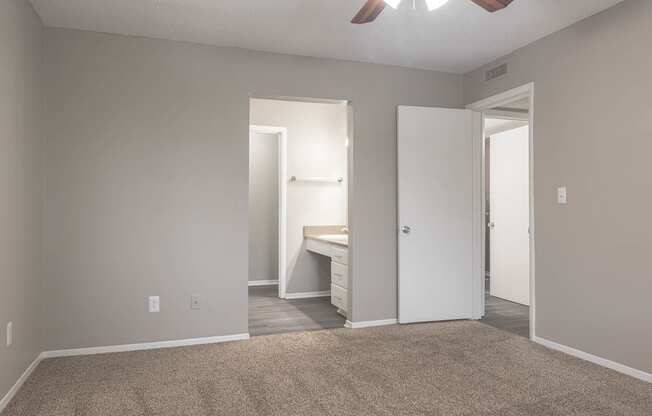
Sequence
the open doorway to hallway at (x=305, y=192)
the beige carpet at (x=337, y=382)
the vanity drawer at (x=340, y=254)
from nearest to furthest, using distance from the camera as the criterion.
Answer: the beige carpet at (x=337, y=382)
the vanity drawer at (x=340, y=254)
the open doorway to hallway at (x=305, y=192)

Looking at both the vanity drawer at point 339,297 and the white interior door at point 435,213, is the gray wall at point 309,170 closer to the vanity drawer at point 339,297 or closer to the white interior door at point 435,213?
the vanity drawer at point 339,297

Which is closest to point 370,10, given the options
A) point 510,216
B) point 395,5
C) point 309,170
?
point 395,5

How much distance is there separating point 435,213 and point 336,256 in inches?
42.4

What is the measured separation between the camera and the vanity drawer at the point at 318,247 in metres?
4.89

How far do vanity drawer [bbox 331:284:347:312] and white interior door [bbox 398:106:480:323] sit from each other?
567 millimetres

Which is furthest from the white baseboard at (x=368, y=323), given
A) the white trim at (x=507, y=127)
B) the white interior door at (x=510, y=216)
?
the white trim at (x=507, y=127)

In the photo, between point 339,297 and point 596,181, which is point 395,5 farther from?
point 339,297

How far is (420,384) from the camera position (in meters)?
2.69

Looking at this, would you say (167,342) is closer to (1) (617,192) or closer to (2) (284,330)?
(2) (284,330)

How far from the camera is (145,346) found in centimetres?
343

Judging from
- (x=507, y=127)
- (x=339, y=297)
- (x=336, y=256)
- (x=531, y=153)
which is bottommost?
(x=339, y=297)

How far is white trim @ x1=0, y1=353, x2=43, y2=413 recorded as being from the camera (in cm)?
243

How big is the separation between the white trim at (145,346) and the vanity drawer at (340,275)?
1093 millimetres

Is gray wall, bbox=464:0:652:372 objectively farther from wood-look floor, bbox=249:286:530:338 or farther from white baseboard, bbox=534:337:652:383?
wood-look floor, bbox=249:286:530:338
